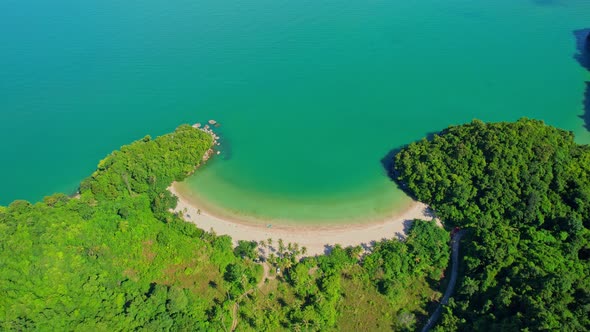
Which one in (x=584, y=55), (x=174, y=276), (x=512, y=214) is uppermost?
(x=584, y=55)

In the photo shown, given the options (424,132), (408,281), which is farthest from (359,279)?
(424,132)

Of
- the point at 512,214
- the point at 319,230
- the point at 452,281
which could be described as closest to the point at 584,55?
the point at 512,214

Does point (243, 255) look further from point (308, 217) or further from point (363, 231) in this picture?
point (363, 231)

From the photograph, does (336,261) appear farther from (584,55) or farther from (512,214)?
(584,55)

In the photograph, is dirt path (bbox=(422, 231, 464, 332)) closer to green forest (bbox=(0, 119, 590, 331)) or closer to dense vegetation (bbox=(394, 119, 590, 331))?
green forest (bbox=(0, 119, 590, 331))

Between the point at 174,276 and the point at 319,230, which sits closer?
the point at 174,276

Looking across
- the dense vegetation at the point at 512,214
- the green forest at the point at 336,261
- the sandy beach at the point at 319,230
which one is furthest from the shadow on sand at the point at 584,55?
the sandy beach at the point at 319,230

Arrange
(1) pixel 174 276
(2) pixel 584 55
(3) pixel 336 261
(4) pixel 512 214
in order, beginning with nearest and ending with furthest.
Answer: (3) pixel 336 261 < (1) pixel 174 276 < (4) pixel 512 214 < (2) pixel 584 55

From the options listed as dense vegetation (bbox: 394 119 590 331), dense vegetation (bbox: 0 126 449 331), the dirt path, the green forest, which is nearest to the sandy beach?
the green forest

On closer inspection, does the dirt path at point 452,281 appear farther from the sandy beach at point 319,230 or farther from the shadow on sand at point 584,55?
the shadow on sand at point 584,55
